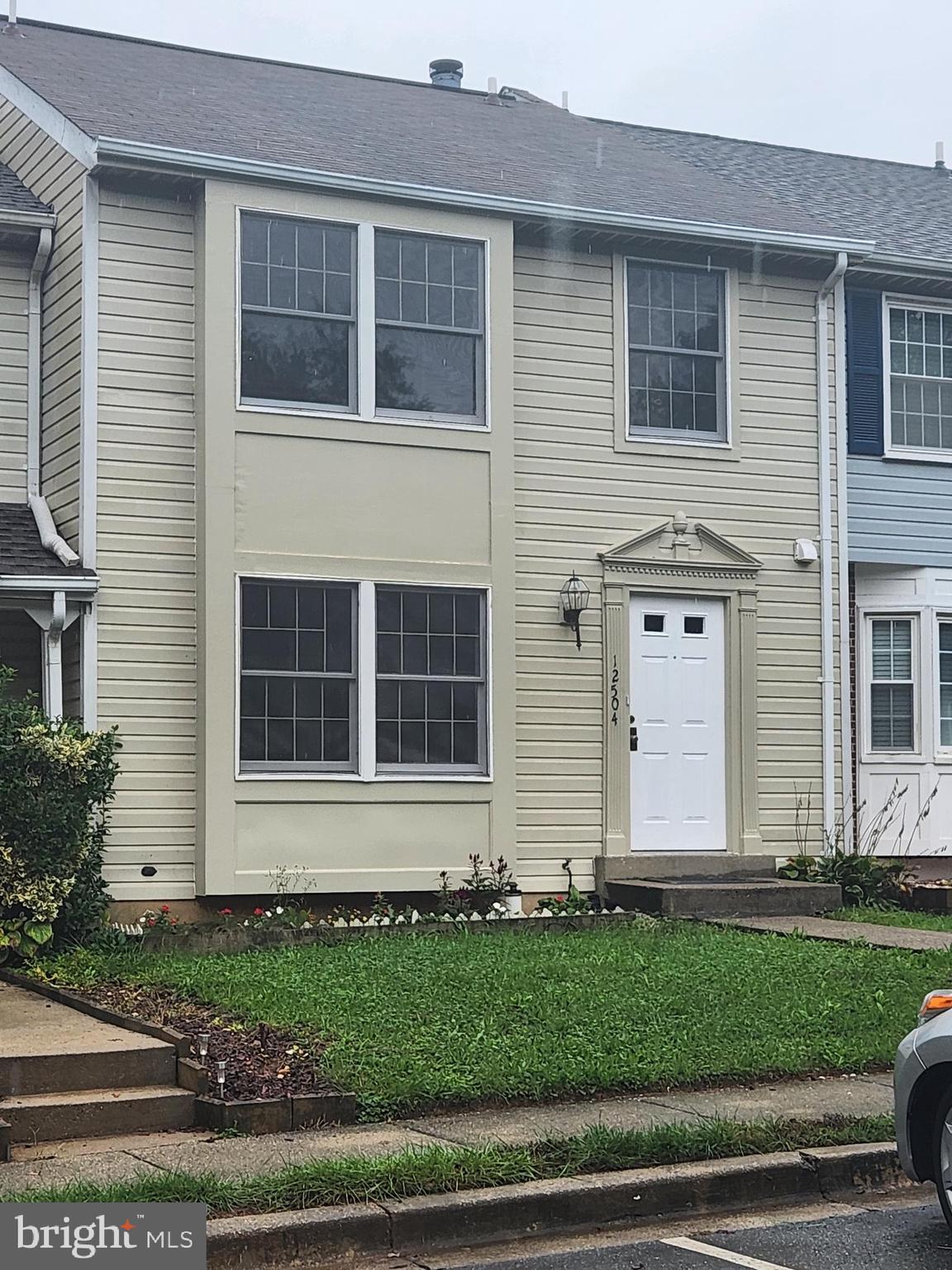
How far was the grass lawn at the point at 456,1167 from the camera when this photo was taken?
20.5 feet

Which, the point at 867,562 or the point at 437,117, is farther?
the point at 437,117

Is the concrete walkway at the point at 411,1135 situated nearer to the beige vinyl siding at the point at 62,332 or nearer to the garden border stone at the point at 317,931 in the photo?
the garden border stone at the point at 317,931

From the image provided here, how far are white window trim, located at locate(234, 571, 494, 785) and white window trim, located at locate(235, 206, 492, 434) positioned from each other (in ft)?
4.42

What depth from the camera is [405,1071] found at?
8109 millimetres

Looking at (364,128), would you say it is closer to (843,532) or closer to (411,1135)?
(843,532)

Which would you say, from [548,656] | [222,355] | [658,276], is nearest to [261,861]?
[548,656]

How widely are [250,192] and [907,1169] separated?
9839mm

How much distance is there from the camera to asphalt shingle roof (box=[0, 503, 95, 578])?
43.0ft

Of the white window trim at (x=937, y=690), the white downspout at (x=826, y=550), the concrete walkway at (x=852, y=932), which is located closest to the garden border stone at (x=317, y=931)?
the concrete walkway at (x=852, y=932)

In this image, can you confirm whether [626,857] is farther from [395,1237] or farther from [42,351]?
[395,1237]

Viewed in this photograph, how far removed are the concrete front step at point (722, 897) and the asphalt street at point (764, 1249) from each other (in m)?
7.14

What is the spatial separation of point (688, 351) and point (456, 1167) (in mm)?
10343

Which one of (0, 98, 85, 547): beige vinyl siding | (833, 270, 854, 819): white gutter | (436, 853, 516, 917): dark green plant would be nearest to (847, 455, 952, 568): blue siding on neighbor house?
(833, 270, 854, 819): white gutter

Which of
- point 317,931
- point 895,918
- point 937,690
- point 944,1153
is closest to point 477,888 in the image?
point 317,931
